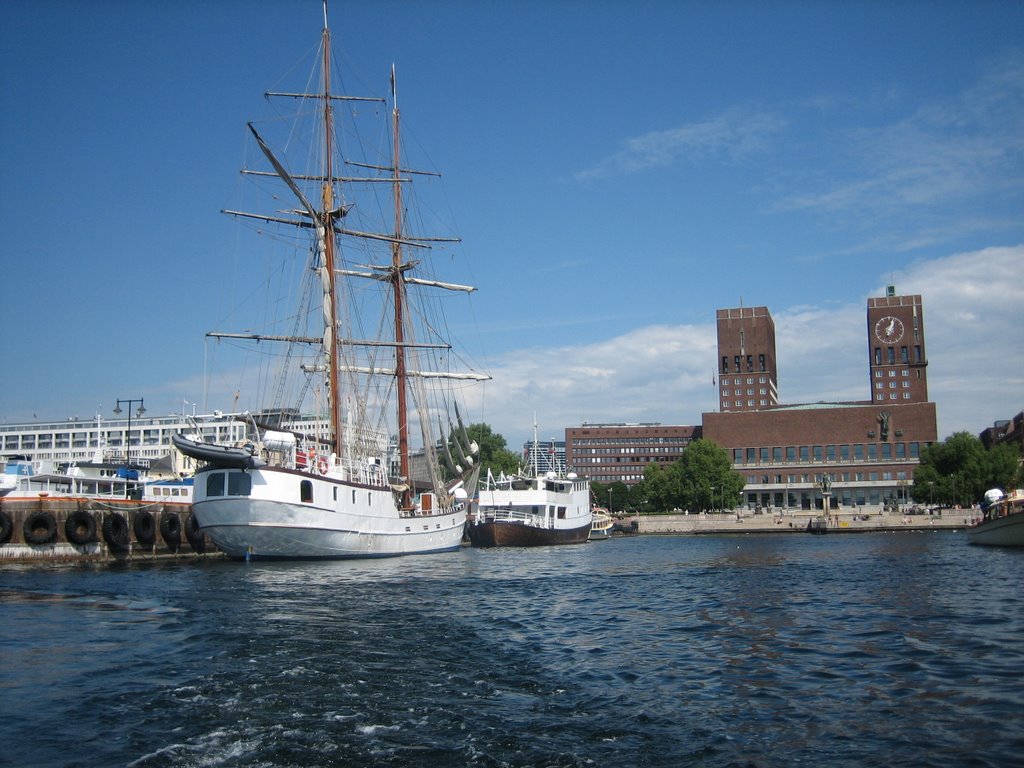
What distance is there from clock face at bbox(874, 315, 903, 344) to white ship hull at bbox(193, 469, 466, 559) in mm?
149152

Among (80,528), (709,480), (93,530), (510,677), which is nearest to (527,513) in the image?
(93,530)

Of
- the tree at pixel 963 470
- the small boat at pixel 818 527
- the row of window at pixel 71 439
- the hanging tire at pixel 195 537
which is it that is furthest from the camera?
the row of window at pixel 71 439

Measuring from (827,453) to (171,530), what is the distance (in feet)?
393

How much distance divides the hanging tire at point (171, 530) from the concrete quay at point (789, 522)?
7708 cm

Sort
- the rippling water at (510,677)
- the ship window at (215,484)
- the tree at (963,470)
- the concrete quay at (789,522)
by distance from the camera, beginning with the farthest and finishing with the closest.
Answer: the tree at (963,470)
the concrete quay at (789,522)
the ship window at (215,484)
the rippling water at (510,677)

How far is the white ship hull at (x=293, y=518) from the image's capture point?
1609 inches

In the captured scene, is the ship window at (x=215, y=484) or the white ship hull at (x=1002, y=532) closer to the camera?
the ship window at (x=215, y=484)

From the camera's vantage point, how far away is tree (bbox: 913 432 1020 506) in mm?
109188

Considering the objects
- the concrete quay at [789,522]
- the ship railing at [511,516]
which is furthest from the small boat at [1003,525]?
the concrete quay at [789,522]

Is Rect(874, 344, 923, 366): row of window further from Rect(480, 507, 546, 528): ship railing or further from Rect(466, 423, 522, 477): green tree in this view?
Rect(480, 507, 546, 528): ship railing

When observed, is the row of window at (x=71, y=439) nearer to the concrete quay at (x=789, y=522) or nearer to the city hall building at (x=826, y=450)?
the concrete quay at (x=789, y=522)

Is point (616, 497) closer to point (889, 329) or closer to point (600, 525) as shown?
point (889, 329)

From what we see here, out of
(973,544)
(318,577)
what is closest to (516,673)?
(318,577)

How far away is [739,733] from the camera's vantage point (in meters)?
11.3
